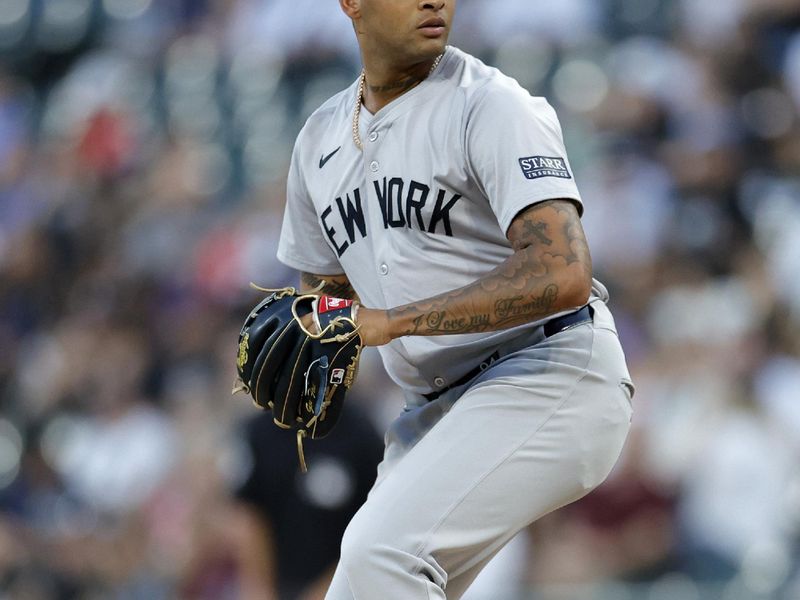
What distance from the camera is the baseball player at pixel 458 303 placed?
8.32 feet

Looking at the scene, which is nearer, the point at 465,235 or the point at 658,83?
the point at 465,235

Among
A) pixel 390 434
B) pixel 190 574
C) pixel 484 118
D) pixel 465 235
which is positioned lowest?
pixel 190 574

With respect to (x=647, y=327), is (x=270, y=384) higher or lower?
higher

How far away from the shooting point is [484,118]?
8.80 feet

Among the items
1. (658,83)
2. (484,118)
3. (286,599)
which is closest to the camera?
(484,118)

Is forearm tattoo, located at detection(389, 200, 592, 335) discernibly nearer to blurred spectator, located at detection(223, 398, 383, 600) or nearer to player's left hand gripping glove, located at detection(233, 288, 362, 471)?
player's left hand gripping glove, located at detection(233, 288, 362, 471)

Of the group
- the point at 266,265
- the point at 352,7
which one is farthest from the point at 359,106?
the point at 266,265

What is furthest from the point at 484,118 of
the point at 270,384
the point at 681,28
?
the point at 681,28

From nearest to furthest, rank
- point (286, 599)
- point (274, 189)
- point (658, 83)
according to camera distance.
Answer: point (286, 599), point (658, 83), point (274, 189)

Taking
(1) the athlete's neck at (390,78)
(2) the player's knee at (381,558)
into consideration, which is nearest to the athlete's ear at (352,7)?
(1) the athlete's neck at (390,78)

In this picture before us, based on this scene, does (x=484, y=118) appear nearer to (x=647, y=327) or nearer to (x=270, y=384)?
(x=270, y=384)

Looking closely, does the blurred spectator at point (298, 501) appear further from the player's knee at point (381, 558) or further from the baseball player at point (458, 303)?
the player's knee at point (381, 558)

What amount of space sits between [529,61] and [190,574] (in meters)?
3.29

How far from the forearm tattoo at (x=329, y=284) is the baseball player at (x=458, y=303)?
0.82 ft
